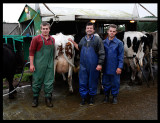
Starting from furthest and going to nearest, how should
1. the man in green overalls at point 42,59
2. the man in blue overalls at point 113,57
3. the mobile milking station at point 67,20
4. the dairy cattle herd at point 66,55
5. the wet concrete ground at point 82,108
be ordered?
the mobile milking station at point 67,20, the dairy cattle herd at point 66,55, the man in blue overalls at point 113,57, the man in green overalls at point 42,59, the wet concrete ground at point 82,108

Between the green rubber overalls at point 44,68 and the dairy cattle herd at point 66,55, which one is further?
the dairy cattle herd at point 66,55

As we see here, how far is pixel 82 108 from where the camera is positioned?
145 inches

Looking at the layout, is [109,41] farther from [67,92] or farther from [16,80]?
[16,80]

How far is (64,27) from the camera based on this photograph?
21.4ft

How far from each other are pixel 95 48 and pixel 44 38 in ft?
3.82

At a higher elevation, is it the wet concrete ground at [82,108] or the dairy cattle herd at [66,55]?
the dairy cattle herd at [66,55]

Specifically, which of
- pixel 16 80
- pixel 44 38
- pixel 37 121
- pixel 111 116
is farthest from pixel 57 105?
pixel 16 80

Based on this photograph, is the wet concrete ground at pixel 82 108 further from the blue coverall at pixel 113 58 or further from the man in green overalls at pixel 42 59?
the blue coverall at pixel 113 58

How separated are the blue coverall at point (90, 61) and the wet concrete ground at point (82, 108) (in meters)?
0.46

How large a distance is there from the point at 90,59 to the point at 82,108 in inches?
43.6

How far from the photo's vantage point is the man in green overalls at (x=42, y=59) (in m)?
3.61

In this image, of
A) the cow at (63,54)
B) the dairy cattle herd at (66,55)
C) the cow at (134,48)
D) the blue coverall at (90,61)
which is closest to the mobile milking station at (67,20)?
the dairy cattle herd at (66,55)

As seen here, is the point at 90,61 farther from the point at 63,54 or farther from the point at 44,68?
the point at 44,68

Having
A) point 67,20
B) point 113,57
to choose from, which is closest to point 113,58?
point 113,57
